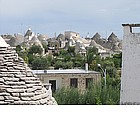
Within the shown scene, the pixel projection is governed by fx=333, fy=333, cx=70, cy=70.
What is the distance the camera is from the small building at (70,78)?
3.77 meters

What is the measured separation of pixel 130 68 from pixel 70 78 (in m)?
1.77

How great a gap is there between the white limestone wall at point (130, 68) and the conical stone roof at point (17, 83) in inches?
37.2

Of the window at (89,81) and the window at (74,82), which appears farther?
the window at (89,81)

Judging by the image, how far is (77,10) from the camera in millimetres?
2121

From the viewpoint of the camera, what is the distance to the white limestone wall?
2.13 metres

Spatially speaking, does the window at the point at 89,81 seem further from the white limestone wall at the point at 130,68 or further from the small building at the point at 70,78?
the white limestone wall at the point at 130,68

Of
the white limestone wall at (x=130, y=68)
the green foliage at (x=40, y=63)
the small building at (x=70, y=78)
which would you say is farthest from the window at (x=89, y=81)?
the white limestone wall at (x=130, y=68)

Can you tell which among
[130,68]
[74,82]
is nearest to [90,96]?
[74,82]

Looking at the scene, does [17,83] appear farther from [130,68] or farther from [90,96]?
[90,96]

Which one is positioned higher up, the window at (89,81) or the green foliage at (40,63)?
the green foliage at (40,63)

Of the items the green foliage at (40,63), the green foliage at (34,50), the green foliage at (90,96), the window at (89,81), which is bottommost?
the green foliage at (90,96)
